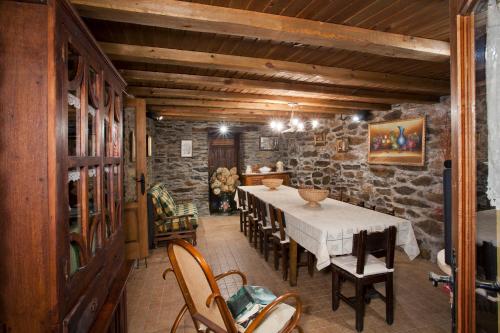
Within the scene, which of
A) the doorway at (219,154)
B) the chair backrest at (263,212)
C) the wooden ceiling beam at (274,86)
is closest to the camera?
the wooden ceiling beam at (274,86)

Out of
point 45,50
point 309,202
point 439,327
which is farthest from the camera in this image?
point 309,202

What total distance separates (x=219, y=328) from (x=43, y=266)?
87cm

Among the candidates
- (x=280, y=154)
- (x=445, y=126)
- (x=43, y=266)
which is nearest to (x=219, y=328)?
(x=43, y=266)

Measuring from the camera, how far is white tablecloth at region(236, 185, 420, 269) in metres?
2.24

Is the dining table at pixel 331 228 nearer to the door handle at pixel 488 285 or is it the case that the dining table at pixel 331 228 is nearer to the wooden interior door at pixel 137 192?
the door handle at pixel 488 285

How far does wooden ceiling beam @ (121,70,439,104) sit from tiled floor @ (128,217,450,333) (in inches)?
86.2

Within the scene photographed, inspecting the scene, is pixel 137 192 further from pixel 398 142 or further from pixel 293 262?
pixel 398 142

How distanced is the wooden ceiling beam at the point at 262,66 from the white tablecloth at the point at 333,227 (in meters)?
1.38

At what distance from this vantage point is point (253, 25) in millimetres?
1545

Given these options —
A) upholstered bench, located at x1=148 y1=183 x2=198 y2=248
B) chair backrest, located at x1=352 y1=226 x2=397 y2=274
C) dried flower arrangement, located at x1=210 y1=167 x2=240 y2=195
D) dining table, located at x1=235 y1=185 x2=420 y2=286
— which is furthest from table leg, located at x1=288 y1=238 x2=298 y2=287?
dried flower arrangement, located at x1=210 y1=167 x2=240 y2=195

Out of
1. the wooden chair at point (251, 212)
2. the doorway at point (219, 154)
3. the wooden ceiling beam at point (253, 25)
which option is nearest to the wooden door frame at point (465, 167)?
the wooden ceiling beam at point (253, 25)

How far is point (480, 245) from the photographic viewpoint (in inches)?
36.9

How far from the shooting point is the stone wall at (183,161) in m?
5.91

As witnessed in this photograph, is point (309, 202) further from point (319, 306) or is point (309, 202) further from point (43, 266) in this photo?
point (43, 266)
